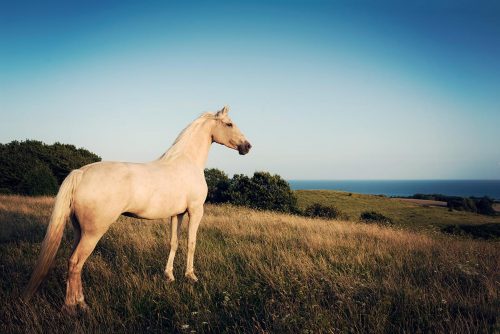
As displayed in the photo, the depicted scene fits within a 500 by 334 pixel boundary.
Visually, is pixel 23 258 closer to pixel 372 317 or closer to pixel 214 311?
pixel 214 311

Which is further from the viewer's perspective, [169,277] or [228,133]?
[228,133]

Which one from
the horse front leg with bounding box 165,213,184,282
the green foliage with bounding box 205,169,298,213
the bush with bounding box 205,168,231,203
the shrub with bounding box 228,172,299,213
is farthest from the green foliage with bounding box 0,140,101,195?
the horse front leg with bounding box 165,213,184,282

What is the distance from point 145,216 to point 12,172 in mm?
35724

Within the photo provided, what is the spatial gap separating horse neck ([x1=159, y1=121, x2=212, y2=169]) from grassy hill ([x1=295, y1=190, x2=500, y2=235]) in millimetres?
29132

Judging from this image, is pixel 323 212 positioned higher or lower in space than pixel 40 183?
lower

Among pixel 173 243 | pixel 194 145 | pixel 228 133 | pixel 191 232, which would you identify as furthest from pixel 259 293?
pixel 228 133

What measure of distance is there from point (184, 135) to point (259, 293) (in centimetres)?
271

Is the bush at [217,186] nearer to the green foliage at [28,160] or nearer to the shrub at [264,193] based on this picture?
the shrub at [264,193]

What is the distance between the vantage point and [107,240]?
7609 millimetres

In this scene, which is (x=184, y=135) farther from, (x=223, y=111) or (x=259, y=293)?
(x=259, y=293)

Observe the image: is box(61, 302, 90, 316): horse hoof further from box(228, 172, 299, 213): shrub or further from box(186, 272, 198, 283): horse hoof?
box(228, 172, 299, 213): shrub

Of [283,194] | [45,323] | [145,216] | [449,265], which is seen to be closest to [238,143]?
[145,216]

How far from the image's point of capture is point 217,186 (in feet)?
99.1

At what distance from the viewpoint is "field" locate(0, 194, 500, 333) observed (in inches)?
132
